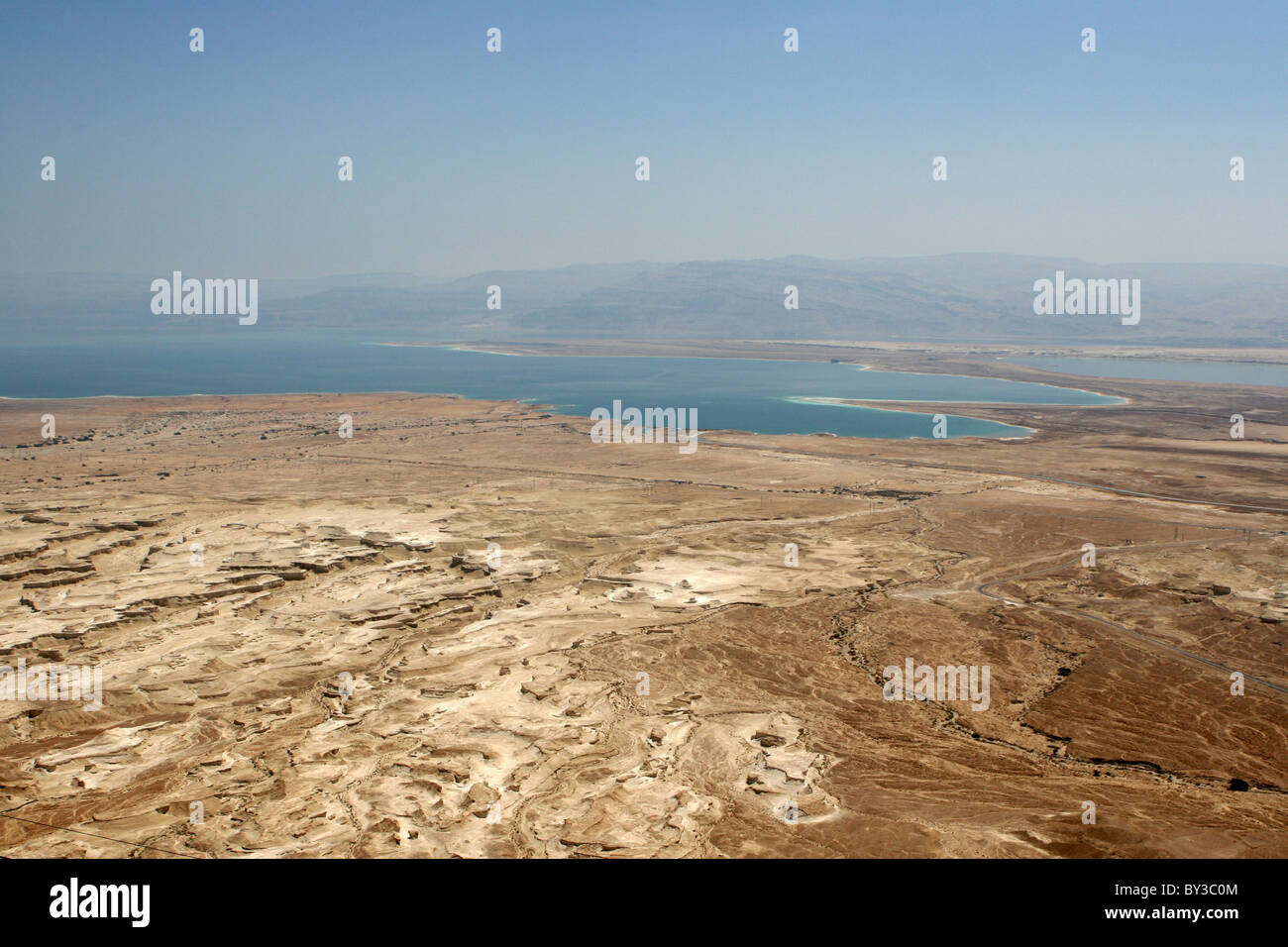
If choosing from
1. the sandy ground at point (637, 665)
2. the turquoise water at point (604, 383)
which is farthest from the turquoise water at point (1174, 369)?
the sandy ground at point (637, 665)

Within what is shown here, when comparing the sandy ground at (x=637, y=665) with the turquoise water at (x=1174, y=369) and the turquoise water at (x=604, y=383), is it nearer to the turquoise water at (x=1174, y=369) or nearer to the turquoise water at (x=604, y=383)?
the turquoise water at (x=604, y=383)

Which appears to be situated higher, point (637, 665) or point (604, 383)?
point (604, 383)

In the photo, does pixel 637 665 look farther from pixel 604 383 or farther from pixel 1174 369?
pixel 1174 369

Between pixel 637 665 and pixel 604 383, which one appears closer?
pixel 637 665

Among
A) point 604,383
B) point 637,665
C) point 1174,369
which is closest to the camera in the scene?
point 637,665

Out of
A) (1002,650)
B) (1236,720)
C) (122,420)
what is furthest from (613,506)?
(122,420)

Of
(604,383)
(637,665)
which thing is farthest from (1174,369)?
(637,665)

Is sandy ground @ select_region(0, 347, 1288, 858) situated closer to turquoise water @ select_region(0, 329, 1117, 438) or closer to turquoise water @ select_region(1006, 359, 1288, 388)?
turquoise water @ select_region(0, 329, 1117, 438)
